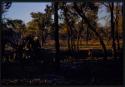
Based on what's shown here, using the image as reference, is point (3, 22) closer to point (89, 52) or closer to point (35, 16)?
point (35, 16)

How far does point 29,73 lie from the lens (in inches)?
555

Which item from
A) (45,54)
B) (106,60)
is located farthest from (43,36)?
(106,60)

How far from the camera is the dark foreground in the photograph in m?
14.1

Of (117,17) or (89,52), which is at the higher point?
(117,17)

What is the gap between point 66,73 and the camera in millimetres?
14141

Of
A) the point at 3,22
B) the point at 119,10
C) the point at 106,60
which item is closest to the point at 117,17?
the point at 119,10

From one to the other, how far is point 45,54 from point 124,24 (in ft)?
7.27

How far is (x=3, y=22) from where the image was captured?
1399 cm

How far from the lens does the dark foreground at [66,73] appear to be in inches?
554

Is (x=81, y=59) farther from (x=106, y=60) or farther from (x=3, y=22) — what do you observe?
(x=3, y=22)

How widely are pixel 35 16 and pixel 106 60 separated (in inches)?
86.5

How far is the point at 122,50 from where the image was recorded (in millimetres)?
14133

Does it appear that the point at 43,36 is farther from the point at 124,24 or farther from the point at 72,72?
the point at 124,24

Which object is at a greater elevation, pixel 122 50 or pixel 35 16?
pixel 35 16
